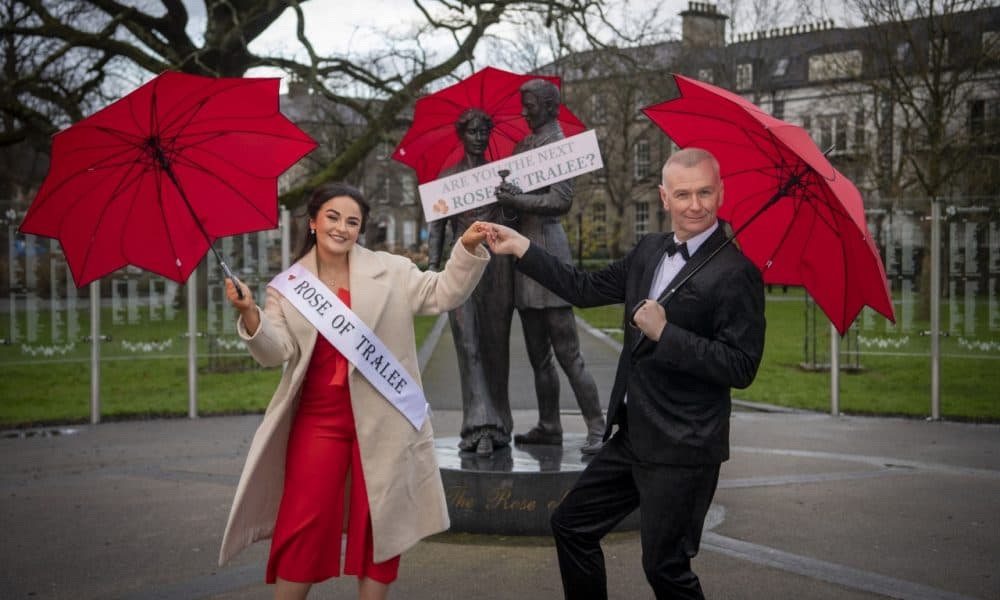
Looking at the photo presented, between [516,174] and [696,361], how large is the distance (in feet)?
10.3

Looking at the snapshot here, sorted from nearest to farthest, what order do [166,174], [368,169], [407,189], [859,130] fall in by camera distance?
[166,174] < [859,130] < [368,169] < [407,189]

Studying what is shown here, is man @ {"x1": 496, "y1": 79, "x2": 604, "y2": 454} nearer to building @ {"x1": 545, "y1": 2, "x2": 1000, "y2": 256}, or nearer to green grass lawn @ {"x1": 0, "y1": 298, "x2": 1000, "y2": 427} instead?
green grass lawn @ {"x1": 0, "y1": 298, "x2": 1000, "y2": 427}

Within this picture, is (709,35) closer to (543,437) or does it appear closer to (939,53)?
(939,53)

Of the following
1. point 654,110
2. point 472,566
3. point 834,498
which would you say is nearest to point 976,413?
point 834,498

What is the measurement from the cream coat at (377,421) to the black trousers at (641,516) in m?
0.61

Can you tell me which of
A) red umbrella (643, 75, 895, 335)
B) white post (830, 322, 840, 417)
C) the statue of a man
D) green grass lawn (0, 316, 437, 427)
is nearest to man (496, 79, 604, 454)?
the statue of a man

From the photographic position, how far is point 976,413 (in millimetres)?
13234

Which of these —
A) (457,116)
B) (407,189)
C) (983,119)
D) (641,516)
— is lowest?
(641,516)

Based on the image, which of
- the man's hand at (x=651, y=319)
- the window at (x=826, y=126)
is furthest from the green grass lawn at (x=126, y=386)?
the window at (x=826, y=126)

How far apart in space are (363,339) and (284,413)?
413 mm

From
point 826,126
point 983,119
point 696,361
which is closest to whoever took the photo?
point 696,361

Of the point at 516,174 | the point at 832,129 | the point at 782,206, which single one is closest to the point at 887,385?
the point at 516,174

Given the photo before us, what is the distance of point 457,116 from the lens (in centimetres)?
763

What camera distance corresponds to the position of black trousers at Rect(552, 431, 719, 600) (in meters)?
3.99
